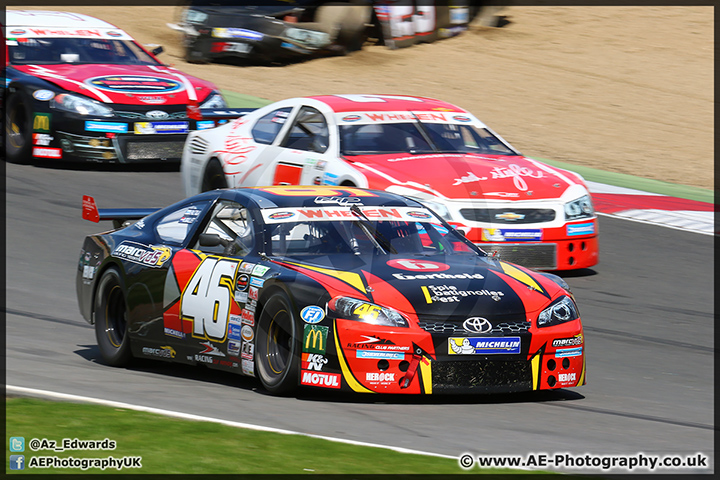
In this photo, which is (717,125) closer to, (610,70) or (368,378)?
(610,70)

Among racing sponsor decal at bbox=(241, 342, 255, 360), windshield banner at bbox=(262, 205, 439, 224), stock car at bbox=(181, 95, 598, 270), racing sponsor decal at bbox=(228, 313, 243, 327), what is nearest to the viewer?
racing sponsor decal at bbox=(241, 342, 255, 360)

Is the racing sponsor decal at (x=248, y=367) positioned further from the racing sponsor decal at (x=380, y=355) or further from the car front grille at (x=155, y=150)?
the car front grille at (x=155, y=150)

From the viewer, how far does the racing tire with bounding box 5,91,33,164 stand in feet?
47.4

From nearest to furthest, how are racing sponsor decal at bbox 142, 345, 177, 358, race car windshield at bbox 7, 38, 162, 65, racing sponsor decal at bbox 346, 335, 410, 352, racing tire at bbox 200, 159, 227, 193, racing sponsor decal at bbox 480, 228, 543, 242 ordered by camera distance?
racing sponsor decal at bbox 346, 335, 410, 352 < racing sponsor decal at bbox 142, 345, 177, 358 < racing sponsor decal at bbox 480, 228, 543, 242 < racing tire at bbox 200, 159, 227, 193 < race car windshield at bbox 7, 38, 162, 65

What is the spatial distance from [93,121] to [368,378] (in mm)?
8557

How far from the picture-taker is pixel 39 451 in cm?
516

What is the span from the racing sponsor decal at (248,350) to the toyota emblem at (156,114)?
780 centimetres

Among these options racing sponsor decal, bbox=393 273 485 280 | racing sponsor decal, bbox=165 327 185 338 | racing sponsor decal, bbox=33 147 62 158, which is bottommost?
racing sponsor decal, bbox=33 147 62 158

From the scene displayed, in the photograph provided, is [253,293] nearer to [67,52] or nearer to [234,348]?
[234,348]

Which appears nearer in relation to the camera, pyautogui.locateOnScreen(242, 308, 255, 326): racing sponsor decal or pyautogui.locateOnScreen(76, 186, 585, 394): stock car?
pyautogui.locateOnScreen(76, 186, 585, 394): stock car

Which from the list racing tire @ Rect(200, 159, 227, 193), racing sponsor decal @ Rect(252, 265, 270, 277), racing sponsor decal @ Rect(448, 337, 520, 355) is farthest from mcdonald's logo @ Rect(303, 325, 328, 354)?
racing tire @ Rect(200, 159, 227, 193)

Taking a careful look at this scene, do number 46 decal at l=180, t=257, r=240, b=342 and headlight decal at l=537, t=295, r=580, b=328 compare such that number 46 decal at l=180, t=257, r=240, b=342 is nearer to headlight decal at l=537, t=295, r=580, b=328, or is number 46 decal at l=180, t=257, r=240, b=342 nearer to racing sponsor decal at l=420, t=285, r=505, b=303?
racing sponsor decal at l=420, t=285, r=505, b=303

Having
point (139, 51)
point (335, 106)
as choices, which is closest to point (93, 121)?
point (139, 51)

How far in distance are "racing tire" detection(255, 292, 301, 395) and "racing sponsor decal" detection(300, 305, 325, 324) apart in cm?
6
